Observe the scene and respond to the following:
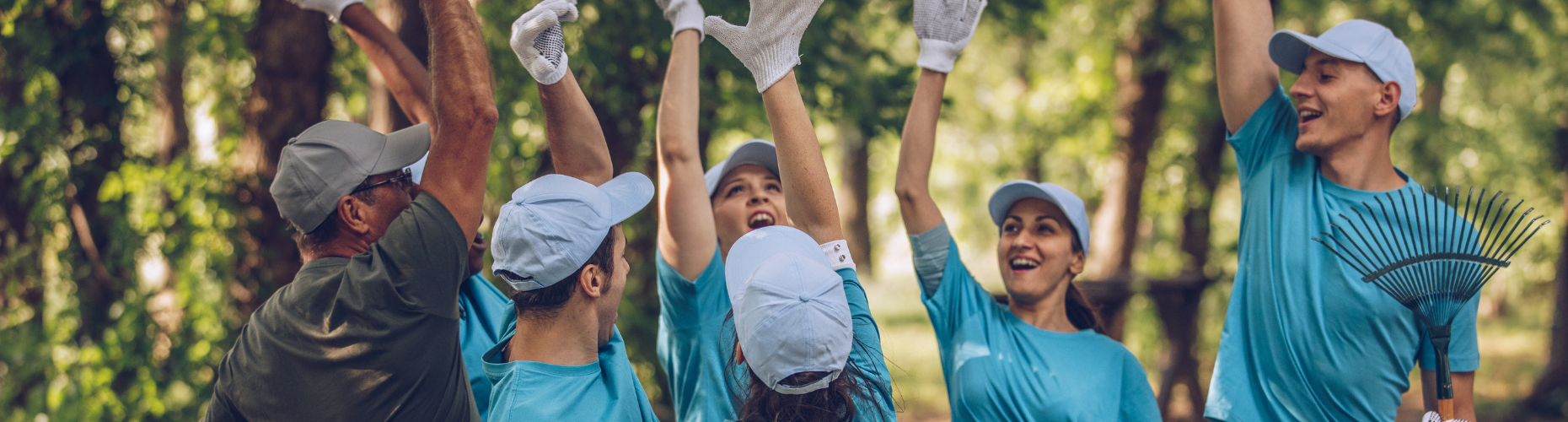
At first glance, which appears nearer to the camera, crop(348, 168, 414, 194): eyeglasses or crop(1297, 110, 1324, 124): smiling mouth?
crop(348, 168, 414, 194): eyeglasses

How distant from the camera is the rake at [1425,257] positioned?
2299mm

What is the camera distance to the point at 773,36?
221cm

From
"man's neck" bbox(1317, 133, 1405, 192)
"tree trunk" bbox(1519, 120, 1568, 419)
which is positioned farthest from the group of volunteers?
"tree trunk" bbox(1519, 120, 1568, 419)

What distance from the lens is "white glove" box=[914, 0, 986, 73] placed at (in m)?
2.69

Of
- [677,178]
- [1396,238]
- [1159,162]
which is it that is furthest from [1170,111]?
[677,178]

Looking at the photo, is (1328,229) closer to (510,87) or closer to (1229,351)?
(1229,351)

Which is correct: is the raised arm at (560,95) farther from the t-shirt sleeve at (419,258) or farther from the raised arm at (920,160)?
the raised arm at (920,160)

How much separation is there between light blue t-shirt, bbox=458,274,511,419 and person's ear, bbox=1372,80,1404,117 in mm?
2362

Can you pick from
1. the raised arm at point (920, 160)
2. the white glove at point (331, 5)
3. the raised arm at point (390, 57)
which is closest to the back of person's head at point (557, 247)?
the raised arm at point (920, 160)

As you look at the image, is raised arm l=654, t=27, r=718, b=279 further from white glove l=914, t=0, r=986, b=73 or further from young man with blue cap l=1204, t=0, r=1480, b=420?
young man with blue cap l=1204, t=0, r=1480, b=420

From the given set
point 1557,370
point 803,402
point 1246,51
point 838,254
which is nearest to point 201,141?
point 838,254

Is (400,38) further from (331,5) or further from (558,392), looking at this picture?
(558,392)

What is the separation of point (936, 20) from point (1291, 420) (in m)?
1.43

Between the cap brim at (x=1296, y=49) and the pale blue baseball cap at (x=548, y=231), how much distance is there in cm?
180
